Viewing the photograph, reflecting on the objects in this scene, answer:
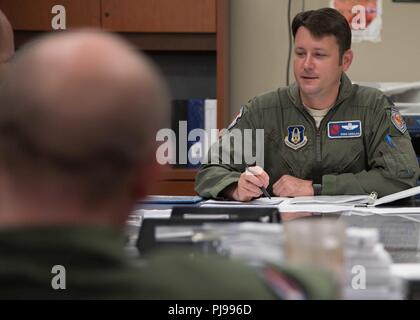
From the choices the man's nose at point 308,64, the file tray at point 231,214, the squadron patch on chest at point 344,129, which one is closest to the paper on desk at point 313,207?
the file tray at point 231,214

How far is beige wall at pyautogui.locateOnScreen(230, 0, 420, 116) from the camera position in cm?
372

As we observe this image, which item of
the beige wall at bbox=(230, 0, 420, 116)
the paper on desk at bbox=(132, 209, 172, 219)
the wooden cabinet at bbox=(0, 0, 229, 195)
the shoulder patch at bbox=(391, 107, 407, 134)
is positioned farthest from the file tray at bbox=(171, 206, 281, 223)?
the beige wall at bbox=(230, 0, 420, 116)

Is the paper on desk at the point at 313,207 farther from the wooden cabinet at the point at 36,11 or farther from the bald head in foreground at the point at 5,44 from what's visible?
the wooden cabinet at the point at 36,11

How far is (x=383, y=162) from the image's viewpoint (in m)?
2.43

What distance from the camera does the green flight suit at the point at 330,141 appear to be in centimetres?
242

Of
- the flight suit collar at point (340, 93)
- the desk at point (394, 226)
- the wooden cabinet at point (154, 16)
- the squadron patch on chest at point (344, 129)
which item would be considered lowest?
the desk at point (394, 226)

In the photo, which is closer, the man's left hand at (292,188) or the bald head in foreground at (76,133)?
the bald head in foreground at (76,133)

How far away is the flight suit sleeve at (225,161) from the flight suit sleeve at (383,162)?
12.6 inches

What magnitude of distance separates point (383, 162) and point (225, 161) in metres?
0.53

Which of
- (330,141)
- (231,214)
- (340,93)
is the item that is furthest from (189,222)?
(340,93)

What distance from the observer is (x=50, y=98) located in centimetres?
63

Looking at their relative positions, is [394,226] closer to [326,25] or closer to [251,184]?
[251,184]

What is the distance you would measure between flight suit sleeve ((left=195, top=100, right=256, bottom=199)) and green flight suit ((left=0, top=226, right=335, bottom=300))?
1573 millimetres

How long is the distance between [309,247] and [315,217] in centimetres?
101
